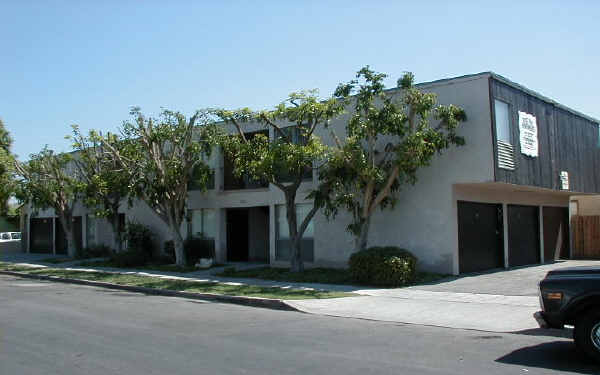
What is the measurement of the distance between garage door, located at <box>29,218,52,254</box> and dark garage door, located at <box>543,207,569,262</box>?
2558 centimetres

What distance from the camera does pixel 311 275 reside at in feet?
58.4

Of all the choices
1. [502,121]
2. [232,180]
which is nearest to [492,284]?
[502,121]

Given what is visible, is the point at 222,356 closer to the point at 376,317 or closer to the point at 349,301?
the point at 376,317

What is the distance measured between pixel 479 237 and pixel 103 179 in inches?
551

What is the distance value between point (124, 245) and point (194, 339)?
61.7 ft

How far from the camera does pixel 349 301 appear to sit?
13422 mm

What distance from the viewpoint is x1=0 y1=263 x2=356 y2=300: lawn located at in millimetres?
14359

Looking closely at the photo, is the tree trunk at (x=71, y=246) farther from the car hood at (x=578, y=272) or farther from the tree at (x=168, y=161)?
the car hood at (x=578, y=272)

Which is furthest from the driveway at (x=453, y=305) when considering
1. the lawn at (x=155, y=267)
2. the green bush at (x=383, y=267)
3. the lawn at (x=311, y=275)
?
the lawn at (x=155, y=267)

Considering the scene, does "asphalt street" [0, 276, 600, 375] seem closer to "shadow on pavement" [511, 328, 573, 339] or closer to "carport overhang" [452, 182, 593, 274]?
"shadow on pavement" [511, 328, 573, 339]

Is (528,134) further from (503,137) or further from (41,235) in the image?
(41,235)

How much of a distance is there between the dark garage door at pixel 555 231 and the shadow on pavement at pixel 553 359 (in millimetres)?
15981

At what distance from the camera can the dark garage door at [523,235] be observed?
20875 millimetres

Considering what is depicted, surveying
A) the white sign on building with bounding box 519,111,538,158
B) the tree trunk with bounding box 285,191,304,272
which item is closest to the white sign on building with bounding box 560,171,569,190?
the white sign on building with bounding box 519,111,538,158
